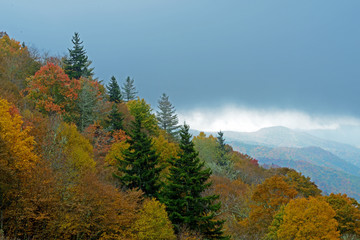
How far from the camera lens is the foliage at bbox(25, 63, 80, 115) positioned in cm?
4109

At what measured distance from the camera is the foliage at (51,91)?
135 feet

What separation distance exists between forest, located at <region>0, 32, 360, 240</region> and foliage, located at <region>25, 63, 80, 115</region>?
163 millimetres

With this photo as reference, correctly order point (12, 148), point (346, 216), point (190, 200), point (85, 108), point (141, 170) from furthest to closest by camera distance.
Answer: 1. point (85, 108)
2. point (346, 216)
3. point (141, 170)
4. point (190, 200)
5. point (12, 148)

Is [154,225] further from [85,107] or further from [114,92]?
[114,92]

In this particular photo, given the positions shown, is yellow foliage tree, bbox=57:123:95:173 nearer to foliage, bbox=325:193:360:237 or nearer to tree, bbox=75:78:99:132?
tree, bbox=75:78:99:132

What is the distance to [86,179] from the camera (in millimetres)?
23672

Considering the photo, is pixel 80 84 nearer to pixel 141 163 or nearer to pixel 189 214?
pixel 141 163

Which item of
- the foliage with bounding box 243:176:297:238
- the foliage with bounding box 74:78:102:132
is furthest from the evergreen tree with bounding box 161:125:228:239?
the foliage with bounding box 74:78:102:132

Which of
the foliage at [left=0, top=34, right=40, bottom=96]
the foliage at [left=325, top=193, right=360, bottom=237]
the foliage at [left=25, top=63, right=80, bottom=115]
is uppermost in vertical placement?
the foliage at [left=0, top=34, right=40, bottom=96]

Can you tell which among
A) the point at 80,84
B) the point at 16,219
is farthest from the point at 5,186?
the point at 80,84

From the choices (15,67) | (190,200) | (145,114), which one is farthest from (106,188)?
(145,114)

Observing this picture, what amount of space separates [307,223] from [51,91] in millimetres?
41044

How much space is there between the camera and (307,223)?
96.1 feet

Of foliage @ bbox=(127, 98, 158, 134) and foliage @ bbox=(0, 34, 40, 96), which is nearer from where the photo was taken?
foliage @ bbox=(0, 34, 40, 96)
